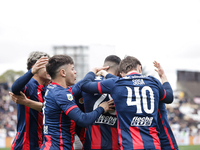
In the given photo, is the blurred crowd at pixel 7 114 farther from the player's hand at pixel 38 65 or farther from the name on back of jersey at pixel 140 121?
the name on back of jersey at pixel 140 121

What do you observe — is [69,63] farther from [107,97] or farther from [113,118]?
[113,118]

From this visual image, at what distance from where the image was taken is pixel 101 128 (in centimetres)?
266

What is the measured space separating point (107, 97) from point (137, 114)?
1.81 feet

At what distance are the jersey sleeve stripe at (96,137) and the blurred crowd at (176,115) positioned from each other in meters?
17.4

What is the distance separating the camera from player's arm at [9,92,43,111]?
2611 millimetres

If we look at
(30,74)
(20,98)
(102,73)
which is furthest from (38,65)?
(102,73)

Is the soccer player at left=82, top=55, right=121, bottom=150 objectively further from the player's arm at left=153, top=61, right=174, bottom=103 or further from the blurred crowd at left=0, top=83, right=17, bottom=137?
the blurred crowd at left=0, top=83, right=17, bottom=137

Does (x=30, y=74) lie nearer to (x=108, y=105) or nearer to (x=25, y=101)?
(x=25, y=101)

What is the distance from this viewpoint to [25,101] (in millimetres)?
2646

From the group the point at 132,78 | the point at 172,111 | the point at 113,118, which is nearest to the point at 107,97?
the point at 113,118

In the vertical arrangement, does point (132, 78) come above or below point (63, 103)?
above

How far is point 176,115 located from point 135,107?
2430 centimetres

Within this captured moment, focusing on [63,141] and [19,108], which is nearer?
[63,141]

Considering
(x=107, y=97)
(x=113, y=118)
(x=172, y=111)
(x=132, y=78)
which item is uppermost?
(x=132, y=78)
